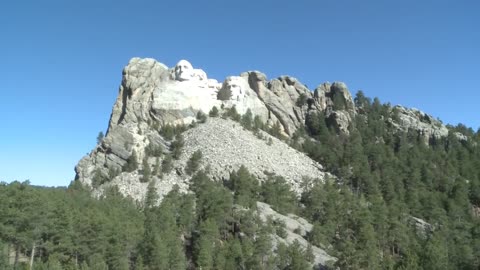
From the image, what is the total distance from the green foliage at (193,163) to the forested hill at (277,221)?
0.32 metres

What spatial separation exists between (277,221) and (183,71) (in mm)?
72521

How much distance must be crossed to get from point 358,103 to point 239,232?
99.0 metres

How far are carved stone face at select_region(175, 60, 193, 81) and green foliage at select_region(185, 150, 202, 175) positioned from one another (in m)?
41.0

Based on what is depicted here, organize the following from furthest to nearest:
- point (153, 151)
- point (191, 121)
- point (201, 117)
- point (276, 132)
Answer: point (276, 132) → point (201, 117) → point (191, 121) → point (153, 151)

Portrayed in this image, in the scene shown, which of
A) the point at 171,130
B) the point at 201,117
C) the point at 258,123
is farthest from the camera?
the point at 258,123

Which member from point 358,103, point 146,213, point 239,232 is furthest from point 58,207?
point 358,103

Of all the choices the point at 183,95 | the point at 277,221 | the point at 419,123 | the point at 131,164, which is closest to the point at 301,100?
the point at 419,123

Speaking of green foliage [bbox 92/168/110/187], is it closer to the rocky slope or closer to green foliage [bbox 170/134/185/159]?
the rocky slope

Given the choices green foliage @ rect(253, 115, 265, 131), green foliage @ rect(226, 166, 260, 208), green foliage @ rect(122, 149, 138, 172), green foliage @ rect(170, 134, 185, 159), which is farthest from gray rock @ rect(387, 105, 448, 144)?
green foliage @ rect(122, 149, 138, 172)

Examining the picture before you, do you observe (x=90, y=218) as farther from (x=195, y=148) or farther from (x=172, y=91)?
(x=172, y=91)

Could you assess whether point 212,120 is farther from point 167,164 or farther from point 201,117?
point 167,164

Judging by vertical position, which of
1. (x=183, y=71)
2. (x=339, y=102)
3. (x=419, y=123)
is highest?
(x=183, y=71)

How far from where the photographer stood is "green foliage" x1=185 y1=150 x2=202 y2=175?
110m

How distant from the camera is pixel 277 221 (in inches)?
3452
